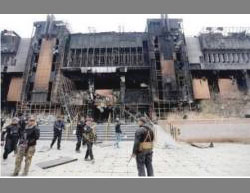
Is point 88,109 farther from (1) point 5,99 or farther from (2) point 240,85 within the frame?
(2) point 240,85

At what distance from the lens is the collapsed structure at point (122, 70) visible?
27094 mm

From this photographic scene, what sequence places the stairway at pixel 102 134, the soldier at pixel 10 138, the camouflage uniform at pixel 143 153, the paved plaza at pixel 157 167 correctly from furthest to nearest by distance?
the stairway at pixel 102 134 → the soldier at pixel 10 138 → the paved plaza at pixel 157 167 → the camouflage uniform at pixel 143 153

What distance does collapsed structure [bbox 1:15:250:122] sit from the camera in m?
27.1

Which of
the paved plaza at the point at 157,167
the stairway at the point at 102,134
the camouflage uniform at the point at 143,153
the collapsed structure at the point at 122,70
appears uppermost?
the collapsed structure at the point at 122,70

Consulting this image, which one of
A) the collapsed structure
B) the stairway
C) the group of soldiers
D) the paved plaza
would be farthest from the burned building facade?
the group of soldiers

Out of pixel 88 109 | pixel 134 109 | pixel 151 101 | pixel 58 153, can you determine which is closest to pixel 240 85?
pixel 151 101

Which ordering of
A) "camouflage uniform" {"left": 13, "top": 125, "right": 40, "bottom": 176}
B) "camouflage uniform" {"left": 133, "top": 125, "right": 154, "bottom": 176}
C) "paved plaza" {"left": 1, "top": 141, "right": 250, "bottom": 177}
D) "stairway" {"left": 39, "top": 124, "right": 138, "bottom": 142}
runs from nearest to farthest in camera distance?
"camouflage uniform" {"left": 133, "top": 125, "right": 154, "bottom": 176}, "camouflage uniform" {"left": 13, "top": 125, "right": 40, "bottom": 176}, "paved plaza" {"left": 1, "top": 141, "right": 250, "bottom": 177}, "stairway" {"left": 39, "top": 124, "right": 138, "bottom": 142}

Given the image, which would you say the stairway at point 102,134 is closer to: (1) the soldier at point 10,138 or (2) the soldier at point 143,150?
(1) the soldier at point 10,138

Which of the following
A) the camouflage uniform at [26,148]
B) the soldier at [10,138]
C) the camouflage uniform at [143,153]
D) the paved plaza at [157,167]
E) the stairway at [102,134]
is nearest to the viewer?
the camouflage uniform at [143,153]

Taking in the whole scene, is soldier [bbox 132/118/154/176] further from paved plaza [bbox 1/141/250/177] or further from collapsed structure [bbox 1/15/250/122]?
collapsed structure [bbox 1/15/250/122]

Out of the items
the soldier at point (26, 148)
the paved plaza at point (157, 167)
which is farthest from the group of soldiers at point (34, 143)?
the paved plaza at point (157, 167)

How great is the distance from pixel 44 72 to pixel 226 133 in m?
22.5

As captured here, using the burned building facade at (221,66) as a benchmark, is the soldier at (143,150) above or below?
below

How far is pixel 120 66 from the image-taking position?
2825 centimetres
